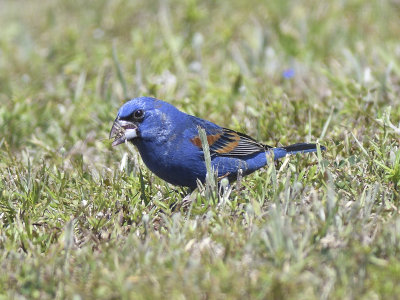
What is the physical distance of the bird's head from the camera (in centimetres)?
385

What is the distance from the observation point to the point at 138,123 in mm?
3879

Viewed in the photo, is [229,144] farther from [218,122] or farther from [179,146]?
[218,122]

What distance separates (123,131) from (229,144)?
0.68 meters

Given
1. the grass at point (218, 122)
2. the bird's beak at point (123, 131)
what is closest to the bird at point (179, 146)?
the bird's beak at point (123, 131)

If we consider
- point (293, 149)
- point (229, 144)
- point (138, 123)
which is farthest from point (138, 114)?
point (293, 149)

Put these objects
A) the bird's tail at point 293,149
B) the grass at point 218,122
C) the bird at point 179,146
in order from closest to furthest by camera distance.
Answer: the grass at point 218,122
the bird at point 179,146
the bird's tail at point 293,149

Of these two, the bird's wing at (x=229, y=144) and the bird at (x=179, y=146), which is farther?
the bird's wing at (x=229, y=144)

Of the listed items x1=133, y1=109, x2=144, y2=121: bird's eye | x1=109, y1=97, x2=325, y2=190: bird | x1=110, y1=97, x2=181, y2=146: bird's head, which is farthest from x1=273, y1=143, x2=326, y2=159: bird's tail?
x1=133, y1=109, x2=144, y2=121: bird's eye

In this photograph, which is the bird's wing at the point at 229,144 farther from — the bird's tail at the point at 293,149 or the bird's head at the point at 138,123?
the bird's head at the point at 138,123

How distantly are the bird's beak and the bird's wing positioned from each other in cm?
48

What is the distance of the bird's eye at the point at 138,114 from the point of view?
3873mm

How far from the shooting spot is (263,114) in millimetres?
4793

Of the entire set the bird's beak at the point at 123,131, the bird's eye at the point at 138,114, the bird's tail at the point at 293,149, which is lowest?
the bird's tail at the point at 293,149

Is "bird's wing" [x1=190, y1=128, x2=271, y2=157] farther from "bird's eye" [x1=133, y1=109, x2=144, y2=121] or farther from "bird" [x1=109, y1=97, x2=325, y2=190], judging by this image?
"bird's eye" [x1=133, y1=109, x2=144, y2=121]
